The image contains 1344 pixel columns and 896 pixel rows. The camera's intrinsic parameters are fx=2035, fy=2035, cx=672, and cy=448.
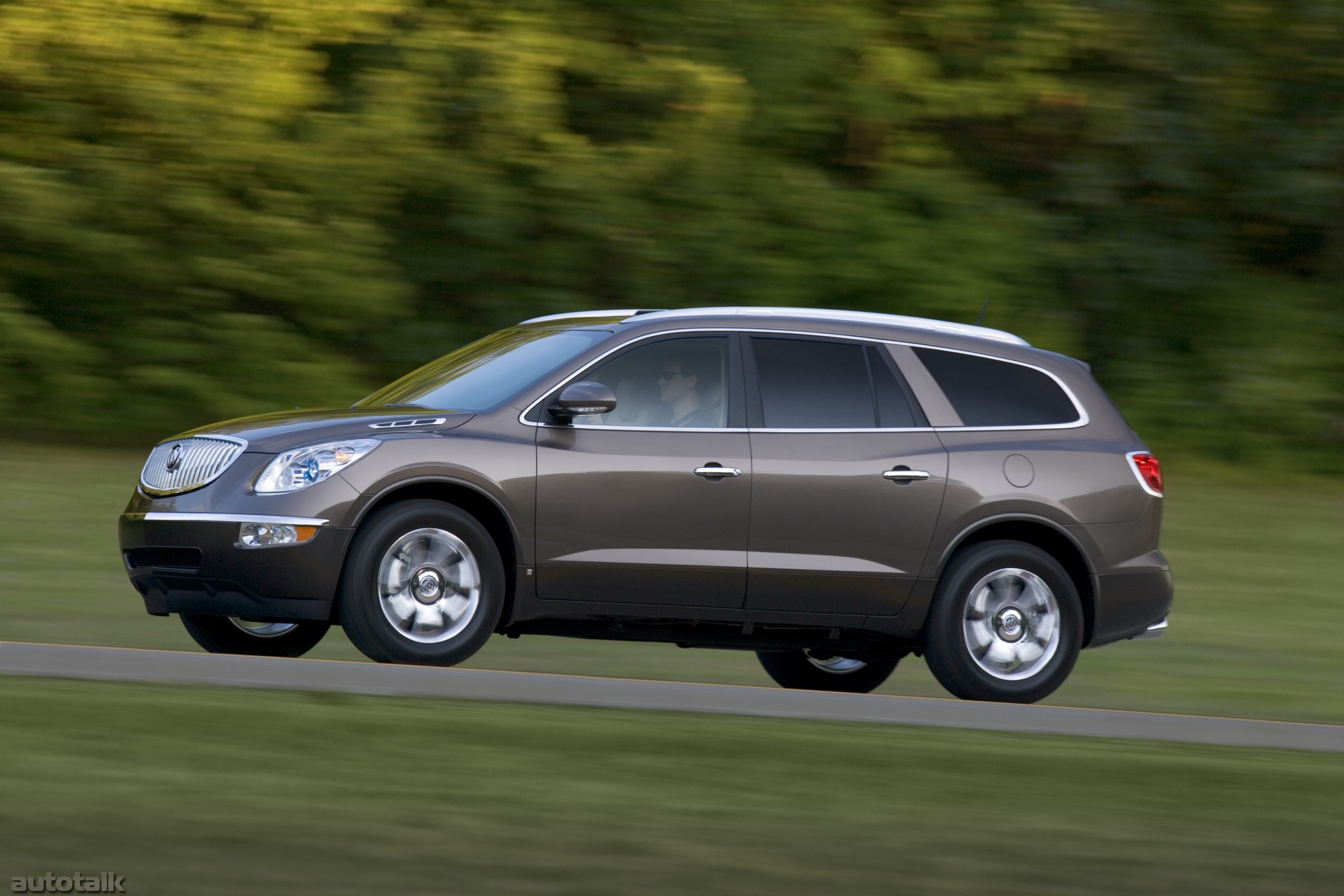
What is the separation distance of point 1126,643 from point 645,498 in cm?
462

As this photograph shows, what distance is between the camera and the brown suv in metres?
8.52

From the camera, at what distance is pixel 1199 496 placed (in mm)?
19312

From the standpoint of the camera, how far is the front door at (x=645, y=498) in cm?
875

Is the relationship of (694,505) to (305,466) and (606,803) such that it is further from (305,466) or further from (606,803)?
(606,803)

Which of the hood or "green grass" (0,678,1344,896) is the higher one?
the hood

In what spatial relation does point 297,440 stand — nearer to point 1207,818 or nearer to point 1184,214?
point 1207,818

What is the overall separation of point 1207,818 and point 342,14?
1412cm

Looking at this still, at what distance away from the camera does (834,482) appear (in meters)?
9.05

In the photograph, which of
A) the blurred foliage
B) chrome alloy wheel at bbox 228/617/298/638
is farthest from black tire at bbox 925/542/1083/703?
the blurred foliage

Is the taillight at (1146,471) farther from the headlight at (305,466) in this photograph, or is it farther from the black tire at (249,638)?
the black tire at (249,638)

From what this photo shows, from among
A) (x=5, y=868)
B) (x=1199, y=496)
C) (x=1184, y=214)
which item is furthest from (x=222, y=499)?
(x=1184, y=214)

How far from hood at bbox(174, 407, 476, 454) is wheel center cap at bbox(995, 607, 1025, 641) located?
2.63 metres

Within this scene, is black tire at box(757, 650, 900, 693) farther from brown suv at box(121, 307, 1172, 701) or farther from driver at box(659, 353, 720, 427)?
driver at box(659, 353, 720, 427)

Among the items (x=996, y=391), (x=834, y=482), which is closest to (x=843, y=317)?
(x=996, y=391)
